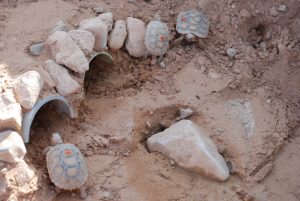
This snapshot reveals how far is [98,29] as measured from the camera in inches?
178

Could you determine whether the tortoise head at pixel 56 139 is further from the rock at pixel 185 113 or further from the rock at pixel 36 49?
the rock at pixel 185 113

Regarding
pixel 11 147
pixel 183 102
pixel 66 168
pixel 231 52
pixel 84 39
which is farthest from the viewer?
pixel 231 52

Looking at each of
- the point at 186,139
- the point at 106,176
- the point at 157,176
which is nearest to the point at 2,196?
the point at 106,176

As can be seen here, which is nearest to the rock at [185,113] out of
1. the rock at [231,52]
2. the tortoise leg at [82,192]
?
the rock at [231,52]

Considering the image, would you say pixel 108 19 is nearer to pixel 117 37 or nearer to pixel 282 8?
pixel 117 37

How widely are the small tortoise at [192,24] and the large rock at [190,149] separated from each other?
102 centimetres

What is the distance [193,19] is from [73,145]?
5.92 feet

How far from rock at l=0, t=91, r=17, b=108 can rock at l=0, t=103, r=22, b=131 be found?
0.13 feet

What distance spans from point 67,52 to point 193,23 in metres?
1.30

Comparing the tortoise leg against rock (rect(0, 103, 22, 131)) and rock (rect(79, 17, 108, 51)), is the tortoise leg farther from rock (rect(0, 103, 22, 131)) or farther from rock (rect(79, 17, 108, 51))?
rock (rect(79, 17, 108, 51))

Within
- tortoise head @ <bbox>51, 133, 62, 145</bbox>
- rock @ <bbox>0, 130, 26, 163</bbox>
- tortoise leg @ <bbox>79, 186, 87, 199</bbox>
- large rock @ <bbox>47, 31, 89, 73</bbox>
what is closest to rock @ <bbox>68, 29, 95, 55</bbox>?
large rock @ <bbox>47, 31, 89, 73</bbox>

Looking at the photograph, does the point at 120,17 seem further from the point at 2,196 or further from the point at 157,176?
the point at 2,196

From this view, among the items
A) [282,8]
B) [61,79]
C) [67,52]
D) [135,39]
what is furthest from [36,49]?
[282,8]

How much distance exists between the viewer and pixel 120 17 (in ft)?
16.1
